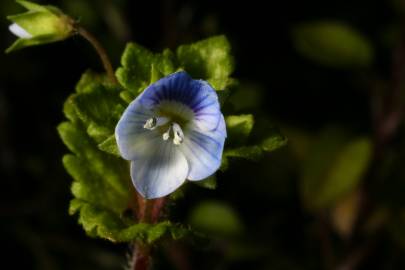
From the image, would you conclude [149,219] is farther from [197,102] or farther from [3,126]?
[3,126]

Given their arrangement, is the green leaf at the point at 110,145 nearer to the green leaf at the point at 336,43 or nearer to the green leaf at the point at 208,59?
the green leaf at the point at 208,59

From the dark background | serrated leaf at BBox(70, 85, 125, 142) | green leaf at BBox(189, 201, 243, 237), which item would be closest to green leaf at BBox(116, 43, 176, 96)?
serrated leaf at BBox(70, 85, 125, 142)

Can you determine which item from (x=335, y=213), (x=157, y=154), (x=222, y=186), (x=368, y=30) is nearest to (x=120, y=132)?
(x=157, y=154)

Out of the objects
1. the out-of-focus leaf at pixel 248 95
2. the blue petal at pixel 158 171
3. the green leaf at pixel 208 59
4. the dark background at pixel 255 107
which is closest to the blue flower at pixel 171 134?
the blue petal at pixel 158 171

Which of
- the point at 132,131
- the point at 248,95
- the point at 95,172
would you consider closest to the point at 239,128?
the point at 132,131

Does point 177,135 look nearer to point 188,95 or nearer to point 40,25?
point 188,95

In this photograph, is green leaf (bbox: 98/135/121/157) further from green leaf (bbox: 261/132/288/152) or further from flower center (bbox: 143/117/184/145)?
green leaf (bbox: 261/132/288/152)

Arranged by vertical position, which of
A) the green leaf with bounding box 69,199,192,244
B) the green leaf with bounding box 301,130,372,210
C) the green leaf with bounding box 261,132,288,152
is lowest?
the green leaf with bounding box 69,199,192,244
